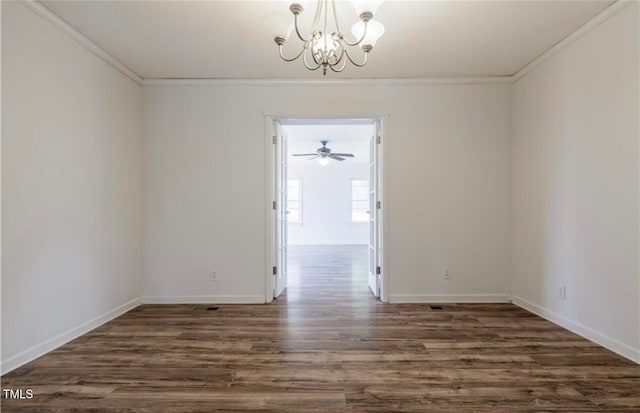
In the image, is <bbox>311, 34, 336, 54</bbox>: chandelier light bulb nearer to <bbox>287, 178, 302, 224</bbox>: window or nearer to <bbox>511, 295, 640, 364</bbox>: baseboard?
<bbox>511, 295, 640, 364</bbox>: baseboard

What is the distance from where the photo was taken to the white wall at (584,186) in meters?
2.28

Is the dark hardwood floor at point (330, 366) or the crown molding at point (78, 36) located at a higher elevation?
the crown molding at point (78, 36)

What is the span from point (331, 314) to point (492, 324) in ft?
4.91

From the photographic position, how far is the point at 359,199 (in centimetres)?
980

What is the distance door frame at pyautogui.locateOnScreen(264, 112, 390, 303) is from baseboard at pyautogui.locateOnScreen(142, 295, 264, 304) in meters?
0.17

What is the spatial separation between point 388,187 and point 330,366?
208 cm

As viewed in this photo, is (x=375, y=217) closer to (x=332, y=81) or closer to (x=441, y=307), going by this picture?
(x=441, y=307)

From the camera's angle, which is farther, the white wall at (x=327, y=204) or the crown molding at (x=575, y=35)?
the white wall at (x=327, y=204)

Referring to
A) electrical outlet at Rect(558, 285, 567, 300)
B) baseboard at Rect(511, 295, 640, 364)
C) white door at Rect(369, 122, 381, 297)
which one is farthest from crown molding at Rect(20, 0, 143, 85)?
baseboard at Rect(511, 295, 640, 364)

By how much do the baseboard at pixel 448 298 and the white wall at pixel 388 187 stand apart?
11 millimetres

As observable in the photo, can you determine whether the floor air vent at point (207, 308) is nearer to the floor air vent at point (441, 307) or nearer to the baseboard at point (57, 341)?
the baseboard at point (57, 341)

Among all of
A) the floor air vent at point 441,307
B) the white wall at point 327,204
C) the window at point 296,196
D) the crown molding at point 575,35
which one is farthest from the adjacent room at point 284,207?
the window at point 296,196

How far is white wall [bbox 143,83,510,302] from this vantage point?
3.62m

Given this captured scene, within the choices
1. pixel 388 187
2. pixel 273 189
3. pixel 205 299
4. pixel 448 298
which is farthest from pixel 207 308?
pixel 448 298
